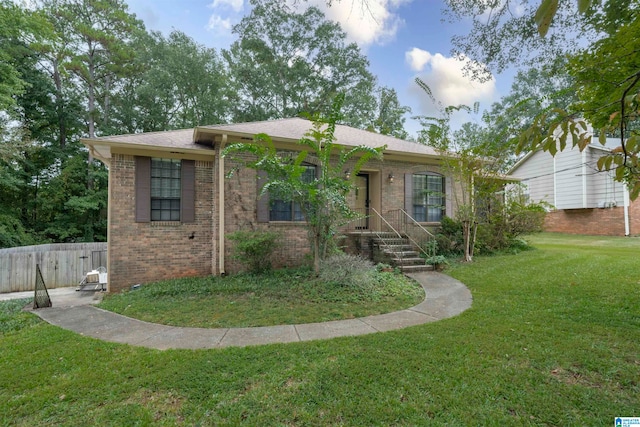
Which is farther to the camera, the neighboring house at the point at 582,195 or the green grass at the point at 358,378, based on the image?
the neighboring house at the point at 582,195

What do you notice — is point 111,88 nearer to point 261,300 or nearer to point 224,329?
point 261,300

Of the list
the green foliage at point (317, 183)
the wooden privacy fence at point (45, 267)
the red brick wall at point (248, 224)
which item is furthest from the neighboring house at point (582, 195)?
the wooden privacy fence at point (45, 267)

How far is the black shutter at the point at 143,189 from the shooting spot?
7309 mm

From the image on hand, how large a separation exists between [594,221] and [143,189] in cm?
2010

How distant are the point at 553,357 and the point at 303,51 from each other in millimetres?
21810

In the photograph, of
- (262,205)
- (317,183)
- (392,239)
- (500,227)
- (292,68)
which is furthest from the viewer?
(292,68)

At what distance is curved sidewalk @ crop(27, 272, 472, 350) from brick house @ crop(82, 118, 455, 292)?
6.34 ft

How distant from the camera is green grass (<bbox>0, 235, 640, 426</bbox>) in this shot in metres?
2.35

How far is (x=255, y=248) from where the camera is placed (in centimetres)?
713

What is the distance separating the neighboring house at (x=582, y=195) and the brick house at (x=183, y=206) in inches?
491

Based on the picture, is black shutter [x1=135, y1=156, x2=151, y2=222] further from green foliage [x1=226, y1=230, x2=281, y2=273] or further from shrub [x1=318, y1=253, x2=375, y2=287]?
shrub [x1=318, y1=253, x2=375, y2=287]

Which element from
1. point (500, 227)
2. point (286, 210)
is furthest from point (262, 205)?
point (500, 227)

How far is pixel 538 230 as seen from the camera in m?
10.7

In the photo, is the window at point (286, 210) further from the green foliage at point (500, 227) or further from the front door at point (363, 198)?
the green foliage at point (500, 227)
